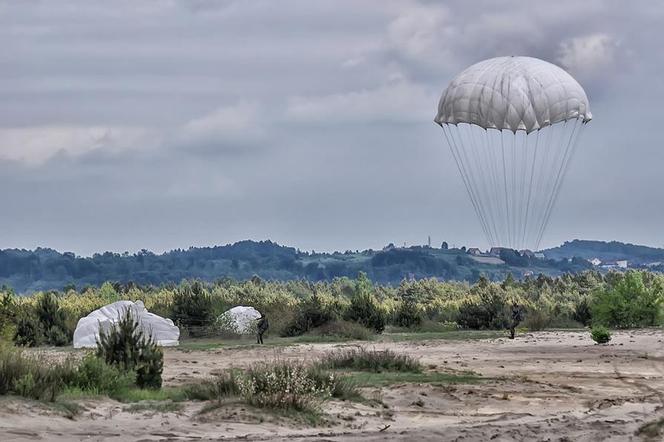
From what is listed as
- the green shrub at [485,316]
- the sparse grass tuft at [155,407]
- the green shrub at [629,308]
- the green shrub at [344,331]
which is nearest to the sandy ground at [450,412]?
the sparse grass tuft at [155,407]

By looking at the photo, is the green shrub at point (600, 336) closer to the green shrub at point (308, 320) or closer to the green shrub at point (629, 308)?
the green shrub at point (629, 308)

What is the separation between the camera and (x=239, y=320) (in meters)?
40.7

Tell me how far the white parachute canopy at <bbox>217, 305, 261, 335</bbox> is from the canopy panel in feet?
31.1

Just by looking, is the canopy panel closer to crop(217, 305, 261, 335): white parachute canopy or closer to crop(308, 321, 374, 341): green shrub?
crop(308, 321, 374, 341): green shrub

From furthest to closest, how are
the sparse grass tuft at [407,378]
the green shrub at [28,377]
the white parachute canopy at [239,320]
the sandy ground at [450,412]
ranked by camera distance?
the white parachute canopy at [239,320]
the sparse grass tuft at [407,378]
the green shrub at [28,377]
the sandy ground at [450,412]

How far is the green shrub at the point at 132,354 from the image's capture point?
1945cm

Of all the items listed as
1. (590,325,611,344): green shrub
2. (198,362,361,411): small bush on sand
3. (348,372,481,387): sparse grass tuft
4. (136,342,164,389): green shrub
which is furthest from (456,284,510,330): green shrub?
(198,362,361,411): small bush on sand

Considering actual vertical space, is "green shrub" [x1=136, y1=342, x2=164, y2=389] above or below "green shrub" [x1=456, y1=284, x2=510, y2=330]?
below

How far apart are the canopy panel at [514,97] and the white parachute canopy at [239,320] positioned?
948 cm

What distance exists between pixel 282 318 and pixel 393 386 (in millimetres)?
22844

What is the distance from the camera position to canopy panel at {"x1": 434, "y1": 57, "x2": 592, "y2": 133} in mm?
38000

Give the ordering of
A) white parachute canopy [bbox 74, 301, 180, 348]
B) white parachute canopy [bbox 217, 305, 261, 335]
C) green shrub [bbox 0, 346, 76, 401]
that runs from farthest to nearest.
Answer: white parachute canopy [bbox 217, 305, 261, 335], white parachute canopy [bbox 74, 301, 180, 348], green shrub [bbox 0, 346, 76, 401]

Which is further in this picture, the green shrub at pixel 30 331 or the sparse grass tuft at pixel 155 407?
the green shrub at pixel 30 331

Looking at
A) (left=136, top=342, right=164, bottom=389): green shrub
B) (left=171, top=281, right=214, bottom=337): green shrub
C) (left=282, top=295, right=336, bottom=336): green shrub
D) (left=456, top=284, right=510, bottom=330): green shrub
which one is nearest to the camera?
(left=136, top=342, right=164, bottom=389): green shrub
